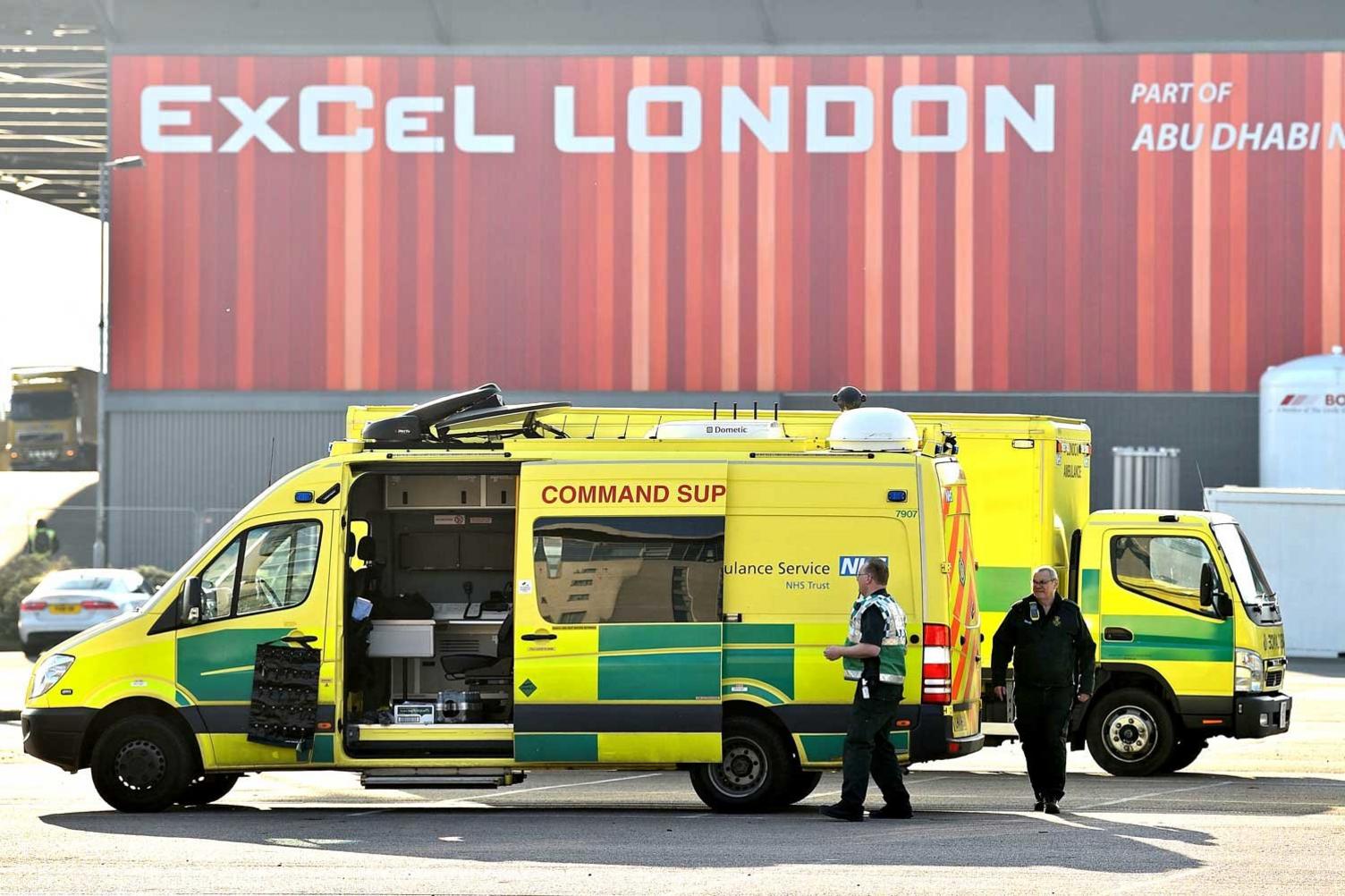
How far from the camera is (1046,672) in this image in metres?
12.0

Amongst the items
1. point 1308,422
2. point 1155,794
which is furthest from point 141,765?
point 1308,422

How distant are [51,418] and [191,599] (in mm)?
39271

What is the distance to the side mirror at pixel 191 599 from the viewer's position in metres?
12.3

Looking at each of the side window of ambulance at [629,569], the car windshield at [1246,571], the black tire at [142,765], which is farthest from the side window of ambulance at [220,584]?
the car windshield at [1246,571]

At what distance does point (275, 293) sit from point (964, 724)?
2568 centimetres

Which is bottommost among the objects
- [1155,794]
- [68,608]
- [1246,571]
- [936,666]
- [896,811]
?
[1155,794]

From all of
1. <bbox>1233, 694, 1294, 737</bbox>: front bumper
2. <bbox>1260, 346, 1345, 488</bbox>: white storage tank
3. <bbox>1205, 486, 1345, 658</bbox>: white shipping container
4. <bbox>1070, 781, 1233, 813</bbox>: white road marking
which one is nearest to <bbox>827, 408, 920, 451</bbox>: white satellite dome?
<bbox>1070, 781, 1233, 813</bbox>: white road marking

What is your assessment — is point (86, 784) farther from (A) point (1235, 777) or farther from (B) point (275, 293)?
(B) point (275, 293)

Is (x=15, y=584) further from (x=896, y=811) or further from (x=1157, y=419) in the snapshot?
(x=896, y=811)

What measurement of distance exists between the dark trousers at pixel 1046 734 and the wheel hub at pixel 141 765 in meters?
5.49

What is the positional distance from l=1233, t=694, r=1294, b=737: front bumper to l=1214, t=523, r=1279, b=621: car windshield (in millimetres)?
642

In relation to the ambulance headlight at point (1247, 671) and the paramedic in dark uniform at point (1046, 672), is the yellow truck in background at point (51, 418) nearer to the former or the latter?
the ambulance headlight at point (1247, 671)

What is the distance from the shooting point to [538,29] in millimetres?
36000

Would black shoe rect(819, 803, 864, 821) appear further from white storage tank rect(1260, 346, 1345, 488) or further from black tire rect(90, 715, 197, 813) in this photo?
white storage tank rect(1260, 346, 1345, 488)
